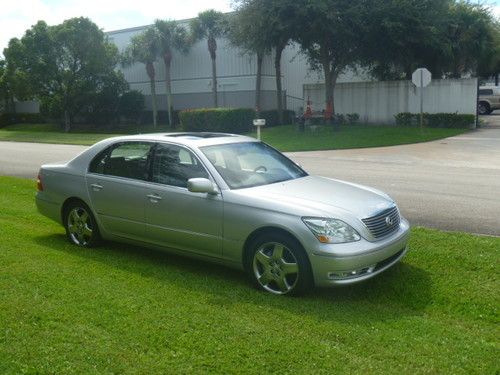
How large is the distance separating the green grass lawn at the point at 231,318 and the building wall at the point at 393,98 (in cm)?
2468

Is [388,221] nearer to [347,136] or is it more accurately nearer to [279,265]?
[279,265]

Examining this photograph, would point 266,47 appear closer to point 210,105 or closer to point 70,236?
point 210,105

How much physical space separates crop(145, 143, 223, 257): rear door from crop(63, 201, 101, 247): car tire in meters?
0.97

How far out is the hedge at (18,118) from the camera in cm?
5047

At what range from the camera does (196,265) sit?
20.7 ft

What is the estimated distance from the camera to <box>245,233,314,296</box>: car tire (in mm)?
5113

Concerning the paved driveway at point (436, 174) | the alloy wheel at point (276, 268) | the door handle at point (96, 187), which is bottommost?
the paved driveway at point (436, 174)

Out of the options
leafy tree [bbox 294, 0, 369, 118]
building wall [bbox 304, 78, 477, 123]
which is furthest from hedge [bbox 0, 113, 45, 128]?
leafy tree [bbox 294, 0, 369, 118]

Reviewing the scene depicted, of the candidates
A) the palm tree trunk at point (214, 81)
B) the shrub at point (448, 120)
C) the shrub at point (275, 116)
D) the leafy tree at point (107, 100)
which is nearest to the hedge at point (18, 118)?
the leafy tree at point (107, 100)

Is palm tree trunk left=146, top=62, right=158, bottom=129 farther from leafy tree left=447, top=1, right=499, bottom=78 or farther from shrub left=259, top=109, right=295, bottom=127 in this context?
leafy tree left=447, top=1, right=499, bottom=78

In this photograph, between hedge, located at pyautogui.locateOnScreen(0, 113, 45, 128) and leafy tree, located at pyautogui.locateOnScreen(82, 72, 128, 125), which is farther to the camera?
hedge, located at pyautogui.locateOnScreen(0, 113, 45, 128)

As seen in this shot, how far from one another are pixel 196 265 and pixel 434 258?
8.21ft

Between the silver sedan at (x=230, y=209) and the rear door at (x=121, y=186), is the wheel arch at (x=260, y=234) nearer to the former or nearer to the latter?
the silver sedan at (x=230, y=209)

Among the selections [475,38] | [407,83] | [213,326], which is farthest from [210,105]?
[213,326]
